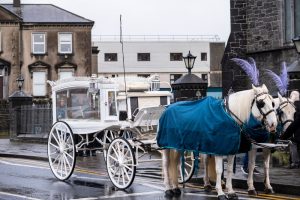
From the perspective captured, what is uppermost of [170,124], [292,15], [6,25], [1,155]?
[6,25]

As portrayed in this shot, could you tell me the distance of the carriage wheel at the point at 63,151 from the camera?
14.9 m

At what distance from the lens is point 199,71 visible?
257 ft

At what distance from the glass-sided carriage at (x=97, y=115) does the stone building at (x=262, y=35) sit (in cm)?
874

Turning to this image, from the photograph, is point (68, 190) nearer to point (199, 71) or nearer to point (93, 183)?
point (93, 183)

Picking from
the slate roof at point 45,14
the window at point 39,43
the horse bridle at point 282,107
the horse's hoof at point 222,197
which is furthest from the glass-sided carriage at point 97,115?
the window at point 39,43

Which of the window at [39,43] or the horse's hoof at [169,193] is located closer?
the horse's hoof at [169,193]

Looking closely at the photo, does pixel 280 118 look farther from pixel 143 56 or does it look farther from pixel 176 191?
pixel 143 56

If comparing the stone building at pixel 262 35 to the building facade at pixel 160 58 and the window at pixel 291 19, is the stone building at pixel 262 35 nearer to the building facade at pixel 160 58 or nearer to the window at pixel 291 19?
the window at pixel 291 19

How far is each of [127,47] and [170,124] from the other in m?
66.3

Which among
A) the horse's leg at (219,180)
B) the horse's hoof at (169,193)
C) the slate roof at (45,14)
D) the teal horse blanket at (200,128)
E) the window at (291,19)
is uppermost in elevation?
the slate roof at (45,14)

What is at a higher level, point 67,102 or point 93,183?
point 67,102

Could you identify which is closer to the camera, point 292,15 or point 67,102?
point 67,102

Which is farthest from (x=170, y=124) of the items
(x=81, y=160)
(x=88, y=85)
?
(x=81, y=160)

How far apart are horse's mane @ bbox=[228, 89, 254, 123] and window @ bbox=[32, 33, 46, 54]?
4468cm
